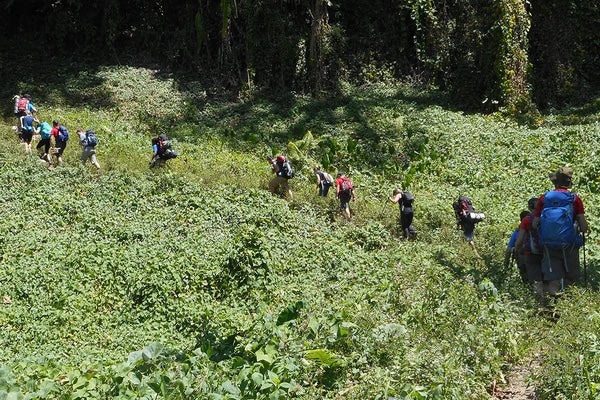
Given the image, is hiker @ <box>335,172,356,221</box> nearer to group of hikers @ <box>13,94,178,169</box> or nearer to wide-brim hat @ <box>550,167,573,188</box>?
group of hikers @ <box>13,94,178,169</box>

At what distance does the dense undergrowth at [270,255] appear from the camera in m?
5.99

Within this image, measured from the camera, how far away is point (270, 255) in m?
11.2

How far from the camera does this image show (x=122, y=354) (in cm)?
852

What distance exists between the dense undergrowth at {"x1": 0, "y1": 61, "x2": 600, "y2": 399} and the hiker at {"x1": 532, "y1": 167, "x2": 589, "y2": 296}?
358mm

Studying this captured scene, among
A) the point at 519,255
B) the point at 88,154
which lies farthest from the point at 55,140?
the point at 519,255

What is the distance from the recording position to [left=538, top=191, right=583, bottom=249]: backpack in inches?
318

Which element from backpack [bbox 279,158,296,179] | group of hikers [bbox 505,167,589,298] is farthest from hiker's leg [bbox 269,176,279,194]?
group of hikers [bbox 505,167,589,298]

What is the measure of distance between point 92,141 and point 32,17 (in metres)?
14.0

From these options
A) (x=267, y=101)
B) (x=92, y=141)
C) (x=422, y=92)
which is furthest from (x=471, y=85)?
(x=92, y=141)

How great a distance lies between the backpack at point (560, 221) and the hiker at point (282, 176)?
26.8ft

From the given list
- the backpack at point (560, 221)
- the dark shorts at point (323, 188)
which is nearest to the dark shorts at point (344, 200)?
the dark shorts at point (323, 188)

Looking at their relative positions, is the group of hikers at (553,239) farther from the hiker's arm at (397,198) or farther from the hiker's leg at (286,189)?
the hiker's leg at (286,189)

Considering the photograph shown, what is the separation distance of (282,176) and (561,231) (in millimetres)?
8366

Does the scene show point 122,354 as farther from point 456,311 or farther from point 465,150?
point 465,150
